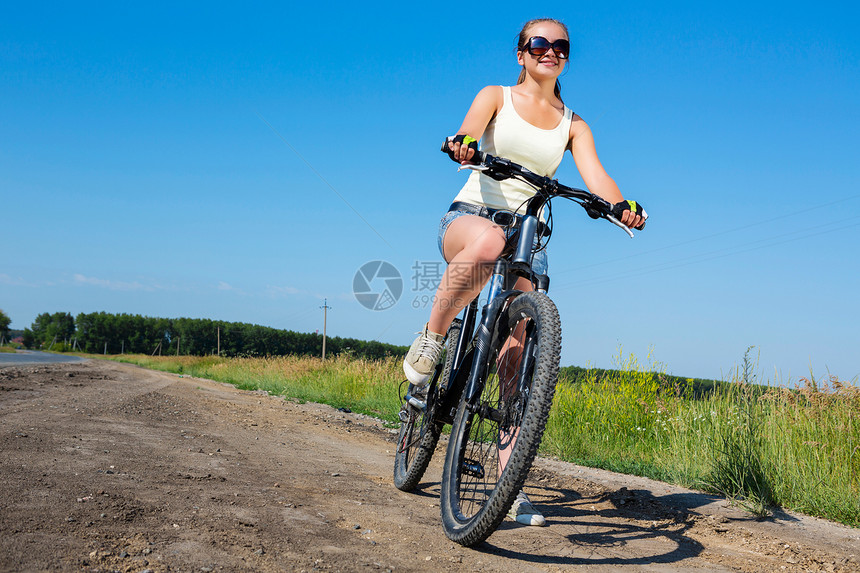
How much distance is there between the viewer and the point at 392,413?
8.75m

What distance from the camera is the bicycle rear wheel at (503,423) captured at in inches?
82.7

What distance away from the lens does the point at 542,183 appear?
8.26 ft

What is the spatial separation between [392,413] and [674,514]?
585 centimetres

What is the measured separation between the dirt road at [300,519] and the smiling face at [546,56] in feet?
7.75

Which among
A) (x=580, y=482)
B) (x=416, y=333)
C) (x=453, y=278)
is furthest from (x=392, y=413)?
(x=453, y=278)

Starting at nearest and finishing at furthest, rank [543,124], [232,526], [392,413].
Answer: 1. [232,526]
2. [543,124]
3. [392,413]

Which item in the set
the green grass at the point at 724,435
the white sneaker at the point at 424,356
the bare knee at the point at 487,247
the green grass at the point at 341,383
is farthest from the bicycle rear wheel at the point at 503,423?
the green grass at the point at 341,383

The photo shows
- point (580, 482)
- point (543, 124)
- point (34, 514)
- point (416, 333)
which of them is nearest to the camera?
point (34, 514)

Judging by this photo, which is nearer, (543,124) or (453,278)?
(453,278)

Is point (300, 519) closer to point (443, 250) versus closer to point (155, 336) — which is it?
point (443, 250)

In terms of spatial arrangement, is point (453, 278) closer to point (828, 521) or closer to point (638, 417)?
point (828, 521)

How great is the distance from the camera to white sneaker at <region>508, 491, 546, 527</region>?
2881mm

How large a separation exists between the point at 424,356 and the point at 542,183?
1210 mm

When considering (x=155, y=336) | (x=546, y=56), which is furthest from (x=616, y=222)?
(x=155, y=336)
